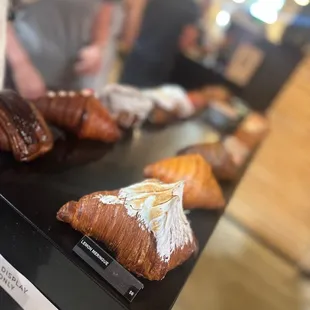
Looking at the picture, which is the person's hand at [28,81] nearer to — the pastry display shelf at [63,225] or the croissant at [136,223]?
the pastry display shelf at [63,225]

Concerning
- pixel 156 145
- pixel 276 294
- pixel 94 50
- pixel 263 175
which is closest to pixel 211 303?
pixel 276 294

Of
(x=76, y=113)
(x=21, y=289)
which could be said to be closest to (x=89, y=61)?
(x=76, y=113)

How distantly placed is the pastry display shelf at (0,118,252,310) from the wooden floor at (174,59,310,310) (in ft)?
0.45

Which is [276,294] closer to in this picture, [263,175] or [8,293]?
[263,175]

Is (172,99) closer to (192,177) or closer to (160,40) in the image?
(160,40)

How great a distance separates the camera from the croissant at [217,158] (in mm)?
670

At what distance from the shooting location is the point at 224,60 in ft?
3.31

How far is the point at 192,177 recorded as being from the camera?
1.87 feet

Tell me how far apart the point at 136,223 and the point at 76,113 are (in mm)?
207

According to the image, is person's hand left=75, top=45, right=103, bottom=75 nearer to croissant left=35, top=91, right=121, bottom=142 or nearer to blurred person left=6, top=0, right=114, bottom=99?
blurred person left=6, top=0, right=114, bottom=99

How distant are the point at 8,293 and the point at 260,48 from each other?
0.73m

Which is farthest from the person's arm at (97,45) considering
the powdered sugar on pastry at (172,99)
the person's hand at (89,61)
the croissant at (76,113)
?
the croissant at (76,113)

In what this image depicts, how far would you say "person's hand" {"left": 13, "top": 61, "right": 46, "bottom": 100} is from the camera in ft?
2.20

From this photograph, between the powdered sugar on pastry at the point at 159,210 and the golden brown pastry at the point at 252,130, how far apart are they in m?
0.43
